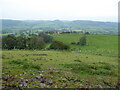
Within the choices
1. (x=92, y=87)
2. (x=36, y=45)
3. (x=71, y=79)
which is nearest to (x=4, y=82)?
(x=71, y=79)

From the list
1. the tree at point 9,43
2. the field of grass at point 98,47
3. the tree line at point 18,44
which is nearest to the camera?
the field of grass at point 98,47

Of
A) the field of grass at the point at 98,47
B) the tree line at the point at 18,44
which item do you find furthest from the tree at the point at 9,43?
the field of grass at the point at 98,47

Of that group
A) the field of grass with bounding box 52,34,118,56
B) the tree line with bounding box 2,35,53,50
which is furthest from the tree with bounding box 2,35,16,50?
the field of grass with bounding box 52,34,118,56

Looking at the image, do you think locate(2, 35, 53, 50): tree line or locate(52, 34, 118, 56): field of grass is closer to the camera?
locate(52, 34, 118, 56): field of grass

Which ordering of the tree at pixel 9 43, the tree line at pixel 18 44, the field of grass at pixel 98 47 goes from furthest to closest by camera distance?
the tree line at pixel 18 44, the tree at pixel 9 43, the field of grass at pixel 98 47

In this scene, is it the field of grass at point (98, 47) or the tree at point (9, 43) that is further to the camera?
the tree at point (9, 43)

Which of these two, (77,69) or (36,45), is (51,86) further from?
(36,45)

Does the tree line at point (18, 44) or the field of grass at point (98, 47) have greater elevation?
the tree line at point (18, 44)

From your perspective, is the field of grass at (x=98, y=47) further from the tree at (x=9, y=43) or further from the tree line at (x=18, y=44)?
the tree at (x=9, y=43)

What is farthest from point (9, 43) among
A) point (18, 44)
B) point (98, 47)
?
point (98, 47)

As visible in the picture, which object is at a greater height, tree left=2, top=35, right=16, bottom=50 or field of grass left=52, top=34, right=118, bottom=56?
tree left=2, top=35, right=16, bottom=50

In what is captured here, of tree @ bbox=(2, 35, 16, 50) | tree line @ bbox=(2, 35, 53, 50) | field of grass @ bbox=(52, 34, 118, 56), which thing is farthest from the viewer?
tree line @ bbox=(2, 35, 53, 50)

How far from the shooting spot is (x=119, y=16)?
10461 mm

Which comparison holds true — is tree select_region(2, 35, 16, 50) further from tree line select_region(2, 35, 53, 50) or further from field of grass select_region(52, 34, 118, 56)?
field of grass select_region(52, 34, 118, 56)
